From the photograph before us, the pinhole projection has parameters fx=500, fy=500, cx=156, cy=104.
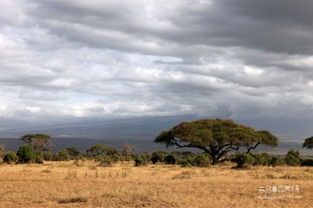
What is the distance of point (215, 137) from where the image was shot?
57.8m

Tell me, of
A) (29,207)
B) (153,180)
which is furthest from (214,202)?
(153,180)

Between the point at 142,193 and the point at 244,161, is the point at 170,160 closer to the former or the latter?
the point at 244,161

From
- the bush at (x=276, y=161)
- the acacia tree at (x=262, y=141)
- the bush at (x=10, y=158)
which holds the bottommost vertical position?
the bush at (x=276, y=161)

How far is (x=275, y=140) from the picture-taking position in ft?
209

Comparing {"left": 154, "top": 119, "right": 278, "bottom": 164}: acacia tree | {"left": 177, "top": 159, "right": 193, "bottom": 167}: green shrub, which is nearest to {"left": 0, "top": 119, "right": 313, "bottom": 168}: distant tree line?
{"left": 154, "top": 119, "right": 278, "bottom": 164}: acacia tree

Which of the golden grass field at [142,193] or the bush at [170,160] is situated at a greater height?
the golden grass field at [142,193]

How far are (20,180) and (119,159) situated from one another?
34.2m

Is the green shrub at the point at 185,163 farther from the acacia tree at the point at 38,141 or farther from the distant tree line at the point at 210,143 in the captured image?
the acacia tree at the point at 38,141

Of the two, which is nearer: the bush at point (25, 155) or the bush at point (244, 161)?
the bush at point (244, 161)

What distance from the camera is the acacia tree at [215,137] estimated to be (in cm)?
5738

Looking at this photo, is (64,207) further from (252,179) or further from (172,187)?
(252,179)
